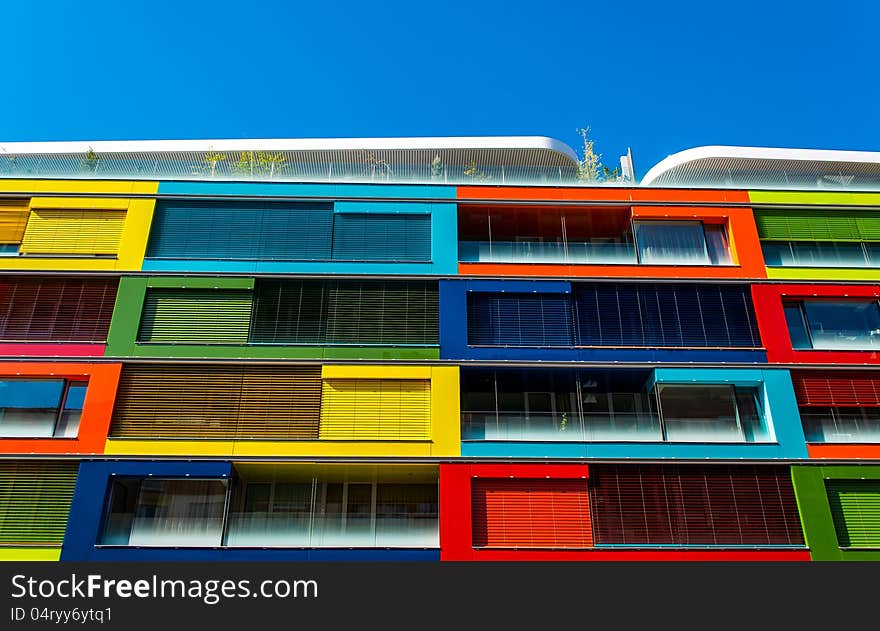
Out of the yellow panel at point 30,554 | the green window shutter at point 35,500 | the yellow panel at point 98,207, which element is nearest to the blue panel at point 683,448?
the green window shutter at point 35,500

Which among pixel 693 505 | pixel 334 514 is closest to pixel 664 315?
pixel 693 505

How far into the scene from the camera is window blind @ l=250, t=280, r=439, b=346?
68.4 feet

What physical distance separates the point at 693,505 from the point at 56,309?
1830 cm

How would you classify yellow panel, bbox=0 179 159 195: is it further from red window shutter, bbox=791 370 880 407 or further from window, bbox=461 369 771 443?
red window shutter, bbox=791 370 880 407

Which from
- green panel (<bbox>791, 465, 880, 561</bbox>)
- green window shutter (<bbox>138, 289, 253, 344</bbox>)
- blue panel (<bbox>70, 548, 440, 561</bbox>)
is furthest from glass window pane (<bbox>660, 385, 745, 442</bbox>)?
green window shutter (<bbox>138, 289, 253, 344</bbox>)

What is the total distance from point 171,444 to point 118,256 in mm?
6232

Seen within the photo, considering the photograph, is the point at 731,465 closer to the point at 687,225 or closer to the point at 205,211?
the point at 687,225

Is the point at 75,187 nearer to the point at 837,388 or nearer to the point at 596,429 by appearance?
the point at 596,429

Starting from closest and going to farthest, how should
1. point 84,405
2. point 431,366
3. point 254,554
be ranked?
1. point 254,554
2. point 84,405
3. point 431,366

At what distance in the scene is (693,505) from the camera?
18844mm

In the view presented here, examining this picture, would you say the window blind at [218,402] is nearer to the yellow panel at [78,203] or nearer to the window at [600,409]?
the window at [600,409]

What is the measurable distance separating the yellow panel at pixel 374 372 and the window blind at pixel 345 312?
0.77 metres

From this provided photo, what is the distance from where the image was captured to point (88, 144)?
1302 inches

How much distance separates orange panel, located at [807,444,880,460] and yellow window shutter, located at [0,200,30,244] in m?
23.7
